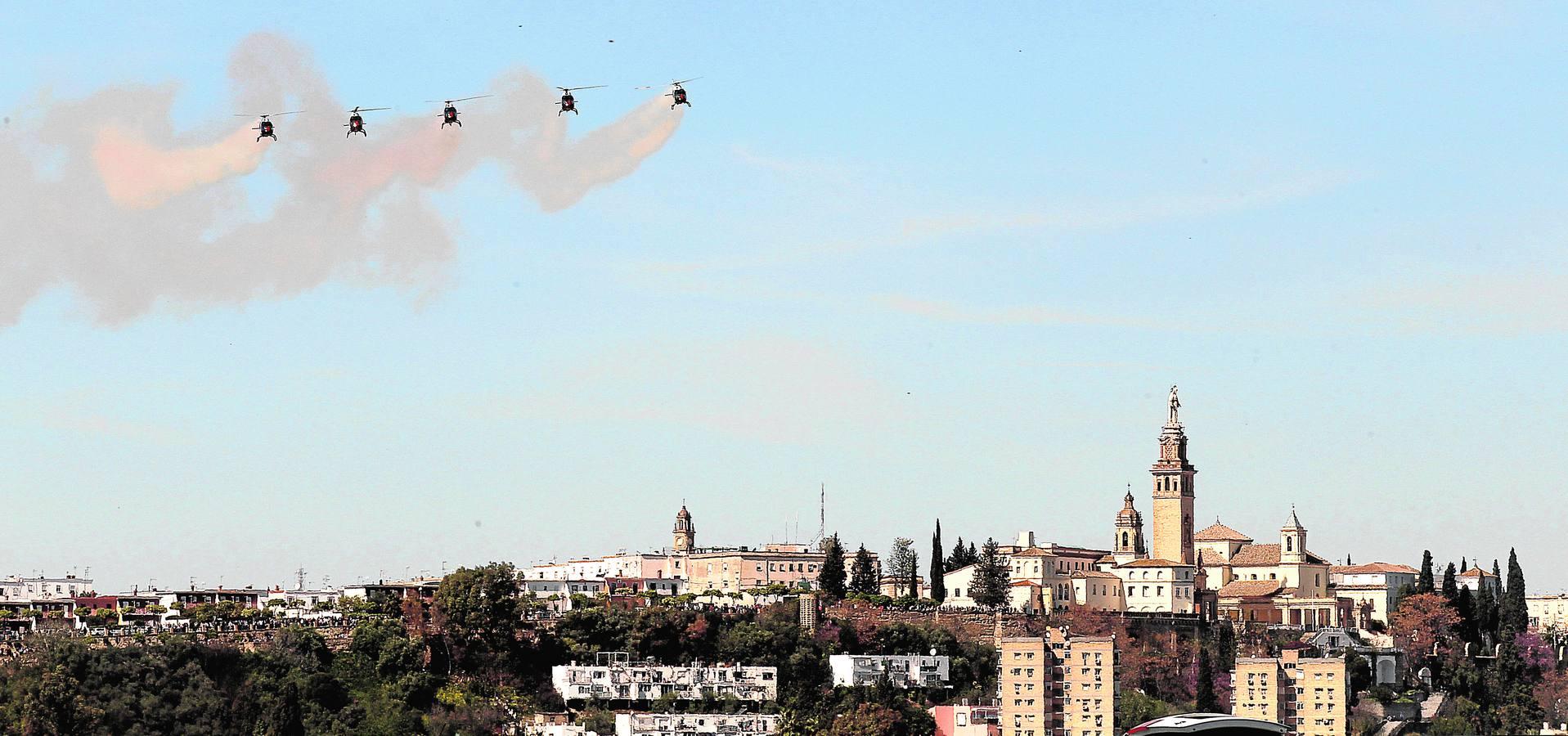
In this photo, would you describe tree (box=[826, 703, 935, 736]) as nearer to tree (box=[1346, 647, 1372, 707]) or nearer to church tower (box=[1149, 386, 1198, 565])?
tree (box=[1346, 647, 1372, 707])

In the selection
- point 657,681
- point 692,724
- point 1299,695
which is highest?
point 657,681

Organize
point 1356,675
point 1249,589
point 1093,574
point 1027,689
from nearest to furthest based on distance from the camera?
point 1027,689, point 1356,675, point 1093,574, point 1249,589

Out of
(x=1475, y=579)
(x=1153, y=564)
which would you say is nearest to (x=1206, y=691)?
(x=1153, y=564)

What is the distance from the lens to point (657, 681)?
120 m

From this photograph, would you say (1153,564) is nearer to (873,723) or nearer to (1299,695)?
(1299,695)

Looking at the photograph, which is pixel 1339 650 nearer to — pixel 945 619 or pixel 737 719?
pixel 945 619

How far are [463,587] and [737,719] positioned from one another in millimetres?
14976

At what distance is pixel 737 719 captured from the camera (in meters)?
117

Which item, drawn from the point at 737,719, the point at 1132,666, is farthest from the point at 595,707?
the point at 1132,666

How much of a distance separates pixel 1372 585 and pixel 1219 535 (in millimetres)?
12775

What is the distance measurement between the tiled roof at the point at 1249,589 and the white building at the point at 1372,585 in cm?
481

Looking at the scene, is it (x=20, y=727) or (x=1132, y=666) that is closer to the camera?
(x=20, y=727)

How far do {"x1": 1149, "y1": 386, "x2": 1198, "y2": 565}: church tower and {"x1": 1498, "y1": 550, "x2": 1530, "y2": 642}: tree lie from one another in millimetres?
25464

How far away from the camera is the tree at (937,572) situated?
14888 cm
